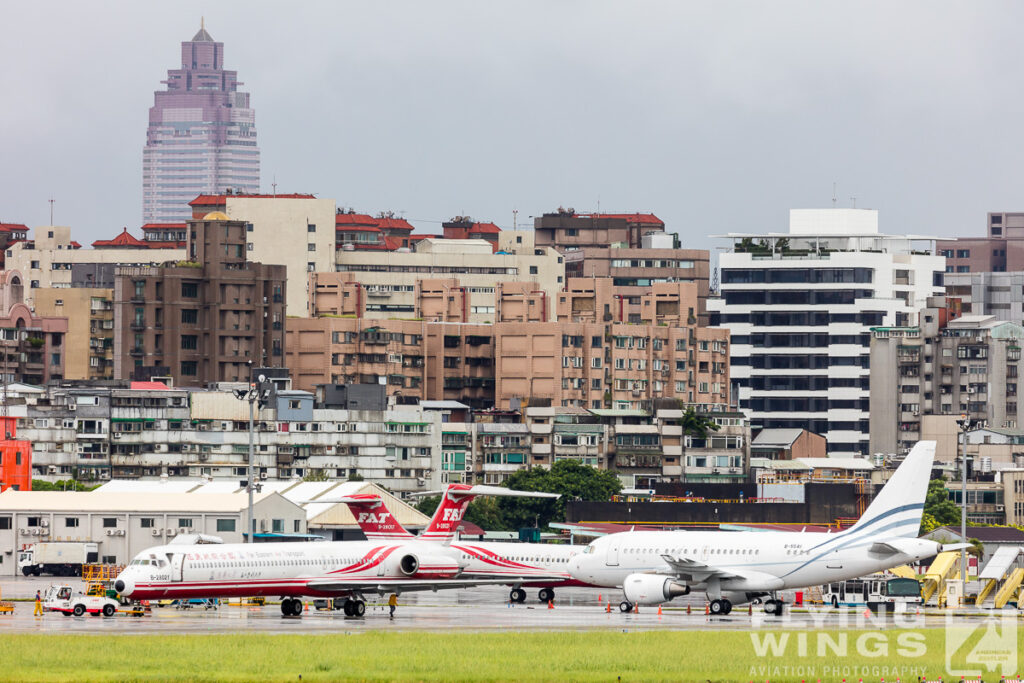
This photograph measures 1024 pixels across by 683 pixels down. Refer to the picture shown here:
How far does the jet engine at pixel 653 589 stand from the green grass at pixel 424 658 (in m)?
17.6

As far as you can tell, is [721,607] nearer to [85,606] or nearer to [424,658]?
[85,606]

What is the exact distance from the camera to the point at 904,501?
4094 inches

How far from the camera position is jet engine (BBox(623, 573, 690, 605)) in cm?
10381

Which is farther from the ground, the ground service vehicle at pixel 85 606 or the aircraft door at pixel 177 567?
the aircraft door at pixel 177 567

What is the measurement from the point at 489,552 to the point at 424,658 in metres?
44.4

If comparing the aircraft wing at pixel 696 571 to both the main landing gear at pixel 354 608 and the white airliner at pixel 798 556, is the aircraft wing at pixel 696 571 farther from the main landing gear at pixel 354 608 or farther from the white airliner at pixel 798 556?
the main landing gear at pixel 354 608

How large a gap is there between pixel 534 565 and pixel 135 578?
29.9 meters

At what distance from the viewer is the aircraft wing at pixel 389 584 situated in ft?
325

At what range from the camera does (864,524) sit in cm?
10481

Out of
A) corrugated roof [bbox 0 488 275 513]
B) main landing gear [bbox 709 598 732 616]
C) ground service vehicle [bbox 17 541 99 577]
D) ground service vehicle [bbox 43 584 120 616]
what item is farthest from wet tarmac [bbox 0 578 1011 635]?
ground service vehicle [bbox 17 541 99 577]

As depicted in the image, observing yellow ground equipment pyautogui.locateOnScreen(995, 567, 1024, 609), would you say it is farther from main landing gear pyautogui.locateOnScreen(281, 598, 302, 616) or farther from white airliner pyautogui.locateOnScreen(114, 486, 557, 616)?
main landing gear pyautogui.locateOnScreen(281, 598, 302, 616)

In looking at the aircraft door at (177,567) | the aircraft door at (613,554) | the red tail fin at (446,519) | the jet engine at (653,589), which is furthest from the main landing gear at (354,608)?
the aircraft door at (613,554)

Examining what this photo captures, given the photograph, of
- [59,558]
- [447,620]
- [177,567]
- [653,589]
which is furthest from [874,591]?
[59,558]

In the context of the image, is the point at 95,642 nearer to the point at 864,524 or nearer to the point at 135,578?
the point at 135,578
